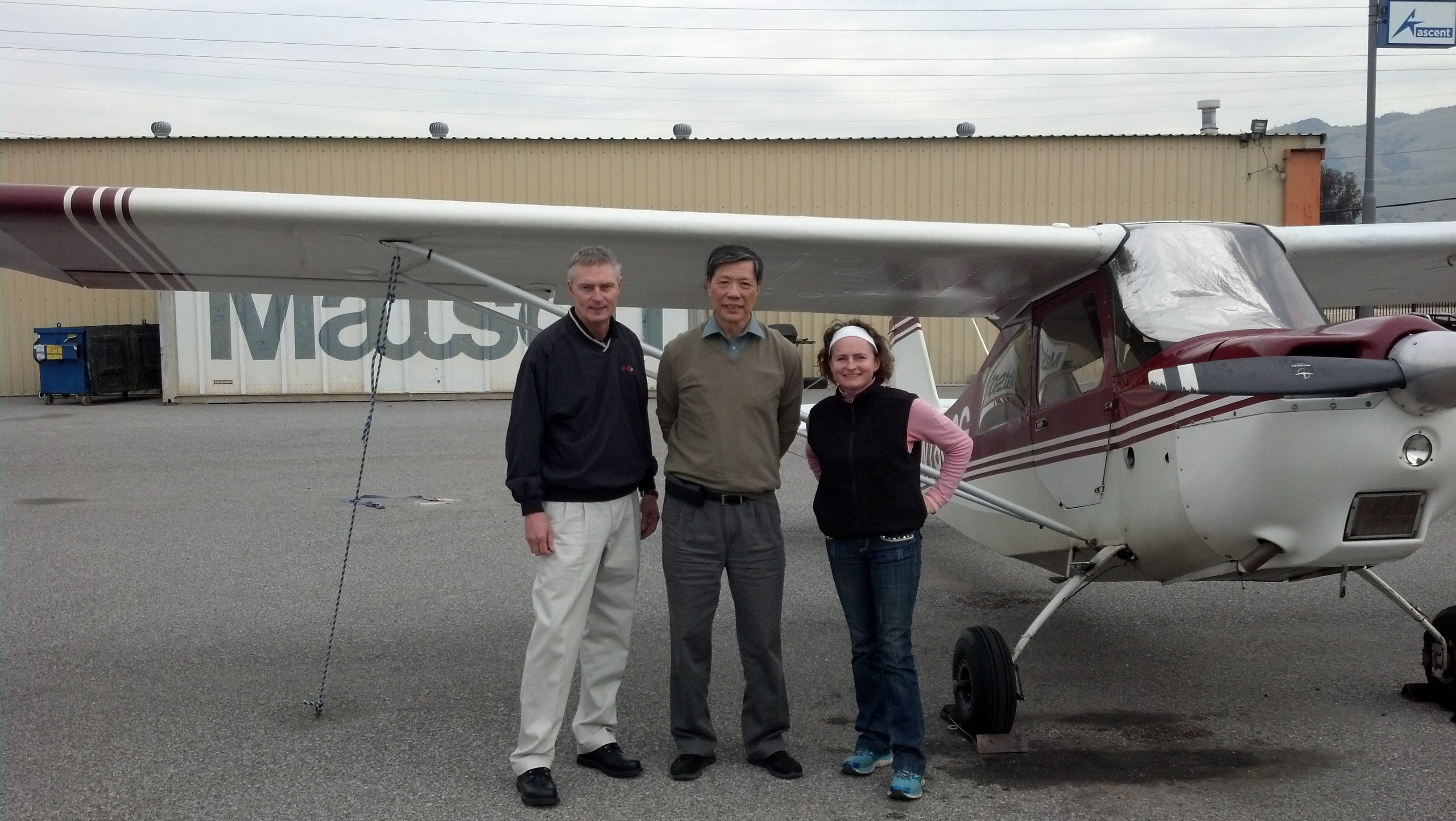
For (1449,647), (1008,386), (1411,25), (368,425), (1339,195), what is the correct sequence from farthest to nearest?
1. (1339,195)
2. (1411,25)
3. (1008,386)
4. (368,425)
5. (1449,647)

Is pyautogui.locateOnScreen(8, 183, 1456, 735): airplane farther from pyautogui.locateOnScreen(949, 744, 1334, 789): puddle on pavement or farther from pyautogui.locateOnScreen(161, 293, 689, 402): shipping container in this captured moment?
pyautogui.locateOnScreen(161, 293, 689, 402): shipping container

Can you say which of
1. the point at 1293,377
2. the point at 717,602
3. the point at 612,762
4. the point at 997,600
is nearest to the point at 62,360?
the point at 997,600

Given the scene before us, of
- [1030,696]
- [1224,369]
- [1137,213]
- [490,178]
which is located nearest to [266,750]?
[1030,696]

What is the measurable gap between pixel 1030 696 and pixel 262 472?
9052mm

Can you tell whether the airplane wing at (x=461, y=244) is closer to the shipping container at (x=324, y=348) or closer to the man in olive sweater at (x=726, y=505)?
the man in olive sweater at (x=726, y=505)

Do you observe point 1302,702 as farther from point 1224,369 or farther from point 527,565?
point 527,565

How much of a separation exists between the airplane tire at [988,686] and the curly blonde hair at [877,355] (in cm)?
111

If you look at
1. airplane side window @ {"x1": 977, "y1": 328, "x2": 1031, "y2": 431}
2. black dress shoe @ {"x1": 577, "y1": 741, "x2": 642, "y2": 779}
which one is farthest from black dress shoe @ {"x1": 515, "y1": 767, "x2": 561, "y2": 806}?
airplane side window @ {"x1": 977, "y1": 328, "x2": 1031, "y2": 431}

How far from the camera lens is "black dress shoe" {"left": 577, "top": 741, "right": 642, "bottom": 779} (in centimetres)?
367

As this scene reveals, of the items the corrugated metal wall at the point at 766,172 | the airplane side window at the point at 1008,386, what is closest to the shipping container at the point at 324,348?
the corrugated metal wall at the point at 766,172

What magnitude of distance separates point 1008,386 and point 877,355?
1907 millimetres

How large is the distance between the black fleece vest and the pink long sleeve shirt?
0.11ft

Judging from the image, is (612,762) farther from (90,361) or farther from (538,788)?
(90,361)

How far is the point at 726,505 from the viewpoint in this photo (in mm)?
3598
